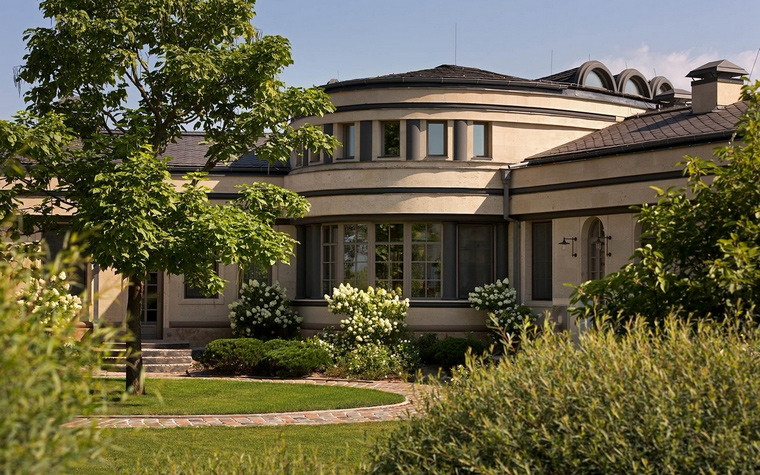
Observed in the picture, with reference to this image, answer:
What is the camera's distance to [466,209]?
24.2 m

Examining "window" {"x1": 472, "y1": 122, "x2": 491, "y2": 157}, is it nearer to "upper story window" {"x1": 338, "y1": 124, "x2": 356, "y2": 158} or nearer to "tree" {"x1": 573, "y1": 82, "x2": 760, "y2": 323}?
"upper story window" {"x1": 338, "y1": 124, "x2": 356, "y2": 158}

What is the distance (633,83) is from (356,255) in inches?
383

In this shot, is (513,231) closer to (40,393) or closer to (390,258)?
(390,258)

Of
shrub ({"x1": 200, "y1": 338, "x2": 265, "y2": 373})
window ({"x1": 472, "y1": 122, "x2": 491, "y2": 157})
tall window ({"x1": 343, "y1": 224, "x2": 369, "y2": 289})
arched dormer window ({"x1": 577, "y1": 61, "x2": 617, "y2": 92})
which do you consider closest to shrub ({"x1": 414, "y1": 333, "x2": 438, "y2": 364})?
tall window ({"x1": 343, "y1": 224, "x2": 369, "y2": 289})

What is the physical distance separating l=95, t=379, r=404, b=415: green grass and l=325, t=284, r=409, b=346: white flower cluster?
3.06 metres

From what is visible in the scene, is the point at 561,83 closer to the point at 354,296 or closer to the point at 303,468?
the point at 354,296

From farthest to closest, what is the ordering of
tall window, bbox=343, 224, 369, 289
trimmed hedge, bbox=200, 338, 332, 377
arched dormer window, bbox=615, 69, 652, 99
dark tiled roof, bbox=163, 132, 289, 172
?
arched dormer window, bbox=615, 69, 652, 99 < dark tiled roof, bbox=163, 132, 289, 172 < tall window, bbox=343, 224, 369, 289 < trimmed hedge, bbox=200, 338, 332, 377

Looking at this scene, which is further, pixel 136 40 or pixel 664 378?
pixel 136 40

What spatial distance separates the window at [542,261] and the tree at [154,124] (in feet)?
25.6

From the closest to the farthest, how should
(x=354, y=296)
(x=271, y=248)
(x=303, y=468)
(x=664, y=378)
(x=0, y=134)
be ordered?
1. (x=664, y=378)
2. (x=303, y=468)
3. (x=0, y=134)
4. (x=271, y=248)
5. (x=354, y=296)

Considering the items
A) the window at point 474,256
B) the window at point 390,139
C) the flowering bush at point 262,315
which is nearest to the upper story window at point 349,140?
the window at point 390,139

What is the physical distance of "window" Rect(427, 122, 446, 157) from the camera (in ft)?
79.7

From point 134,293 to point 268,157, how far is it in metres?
3.49

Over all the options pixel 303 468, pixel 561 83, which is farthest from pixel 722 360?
pixel 561 83
